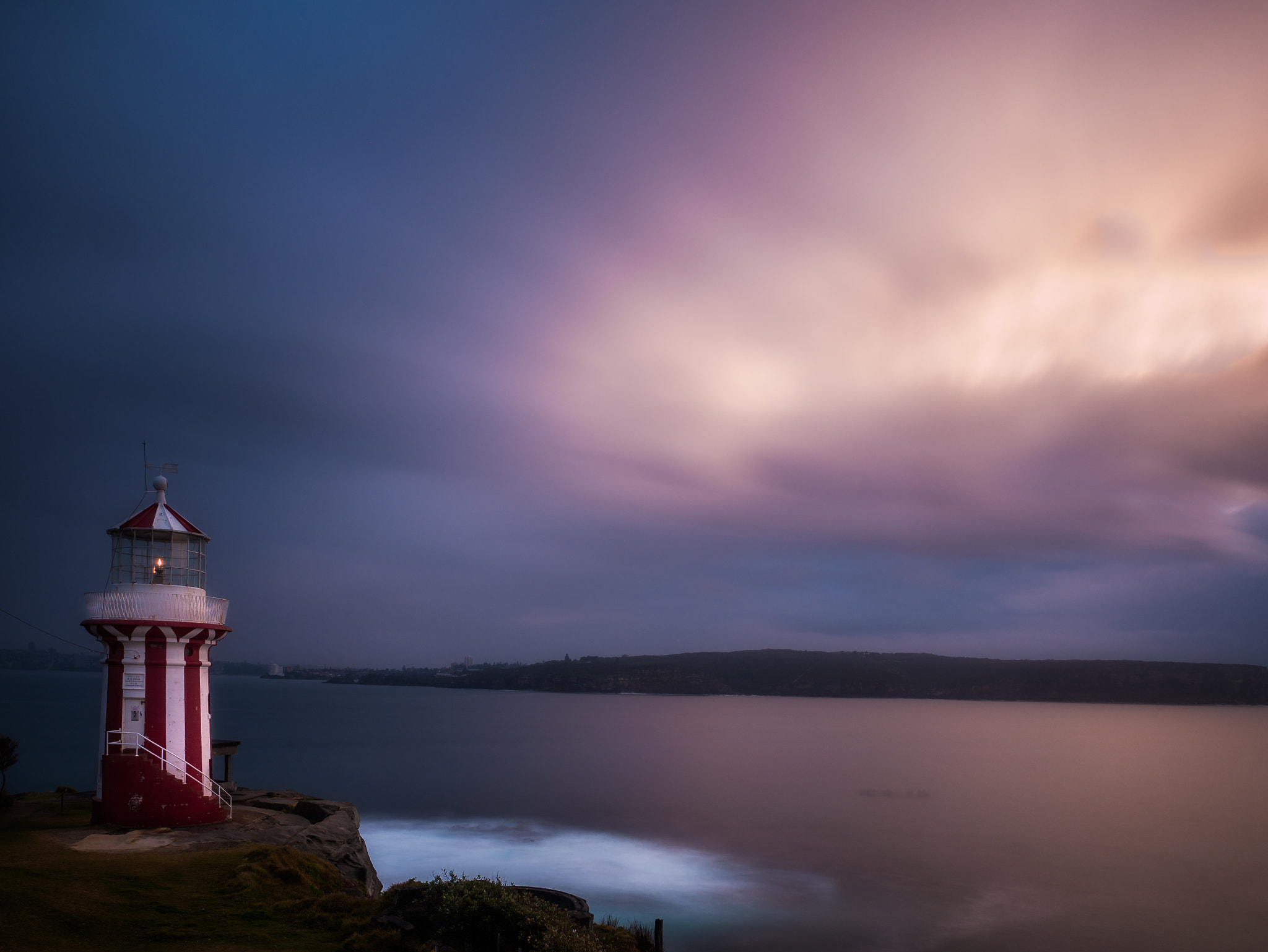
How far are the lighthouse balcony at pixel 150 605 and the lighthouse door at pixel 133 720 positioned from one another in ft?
6.50

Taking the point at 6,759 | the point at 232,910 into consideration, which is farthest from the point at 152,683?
the point at 232,910

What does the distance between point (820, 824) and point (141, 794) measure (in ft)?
116

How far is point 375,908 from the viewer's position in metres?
14.0

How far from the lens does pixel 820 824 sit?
142 feet

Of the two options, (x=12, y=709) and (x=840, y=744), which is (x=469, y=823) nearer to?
(x=840, y=744)

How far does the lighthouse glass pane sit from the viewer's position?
754 inches

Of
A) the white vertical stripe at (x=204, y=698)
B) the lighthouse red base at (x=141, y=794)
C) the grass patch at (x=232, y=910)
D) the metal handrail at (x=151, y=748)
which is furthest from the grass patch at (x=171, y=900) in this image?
the white vertical stripe at (x=204, y=698)

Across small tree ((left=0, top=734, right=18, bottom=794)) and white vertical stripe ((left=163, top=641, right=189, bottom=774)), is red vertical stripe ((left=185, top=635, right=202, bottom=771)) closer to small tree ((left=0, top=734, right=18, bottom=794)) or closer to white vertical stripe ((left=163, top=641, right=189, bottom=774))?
white vertical stripe ((left=163, top=641, right=189, bottom=774))

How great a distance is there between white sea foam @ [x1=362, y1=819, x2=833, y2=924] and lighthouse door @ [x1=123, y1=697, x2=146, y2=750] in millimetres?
13750

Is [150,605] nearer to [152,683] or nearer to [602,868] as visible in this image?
[152,683]

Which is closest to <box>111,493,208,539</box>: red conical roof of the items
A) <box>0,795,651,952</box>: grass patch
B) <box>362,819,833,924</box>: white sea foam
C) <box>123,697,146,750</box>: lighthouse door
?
<box>123,697,146,750</box>: lighthouse door

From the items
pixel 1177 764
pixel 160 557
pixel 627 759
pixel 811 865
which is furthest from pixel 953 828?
pixel 1177 764

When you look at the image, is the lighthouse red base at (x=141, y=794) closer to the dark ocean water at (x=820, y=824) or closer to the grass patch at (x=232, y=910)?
the grass patch at (x=232, y=910)

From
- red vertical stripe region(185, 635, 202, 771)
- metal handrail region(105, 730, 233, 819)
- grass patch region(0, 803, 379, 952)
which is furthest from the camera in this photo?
red vertical stripe region(185, 635, 202, 771)
